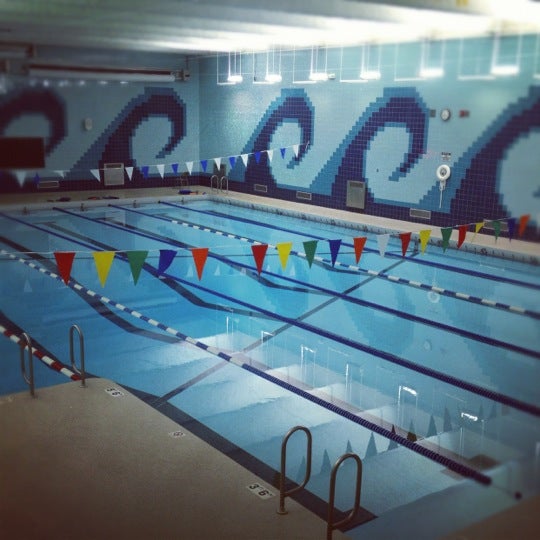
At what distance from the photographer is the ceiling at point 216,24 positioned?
2.17 meters

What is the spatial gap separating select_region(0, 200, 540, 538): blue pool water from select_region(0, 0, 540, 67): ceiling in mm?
998

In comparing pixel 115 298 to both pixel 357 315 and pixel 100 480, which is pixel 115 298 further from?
pixel 100 480

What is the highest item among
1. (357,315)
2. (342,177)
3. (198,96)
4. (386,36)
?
(386,36)

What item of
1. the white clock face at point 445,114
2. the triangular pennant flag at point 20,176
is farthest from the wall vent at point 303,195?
the triangular pennant flag at point 20,176

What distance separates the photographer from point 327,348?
6453 mm

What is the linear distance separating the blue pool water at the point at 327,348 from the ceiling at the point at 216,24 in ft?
3.27

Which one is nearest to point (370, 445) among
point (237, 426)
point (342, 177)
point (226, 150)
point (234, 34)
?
point (237, 426)

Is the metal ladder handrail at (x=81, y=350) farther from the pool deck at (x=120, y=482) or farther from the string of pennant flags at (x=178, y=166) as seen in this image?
the string of pennant flags at (x=178, y=166)

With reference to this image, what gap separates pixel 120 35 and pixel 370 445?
121 inches

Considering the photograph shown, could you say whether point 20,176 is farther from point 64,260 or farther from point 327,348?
point 327,348

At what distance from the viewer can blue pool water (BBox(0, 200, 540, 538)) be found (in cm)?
367

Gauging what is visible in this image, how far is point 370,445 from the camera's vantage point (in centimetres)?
447

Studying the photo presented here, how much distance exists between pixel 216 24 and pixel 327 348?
11.8ft

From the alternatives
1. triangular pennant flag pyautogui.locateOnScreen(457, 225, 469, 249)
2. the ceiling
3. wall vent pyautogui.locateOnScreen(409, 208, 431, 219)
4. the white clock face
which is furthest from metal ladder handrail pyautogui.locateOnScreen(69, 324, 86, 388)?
wall vent pyautogui.locateOnScreen(409, 208, 431, 219)
